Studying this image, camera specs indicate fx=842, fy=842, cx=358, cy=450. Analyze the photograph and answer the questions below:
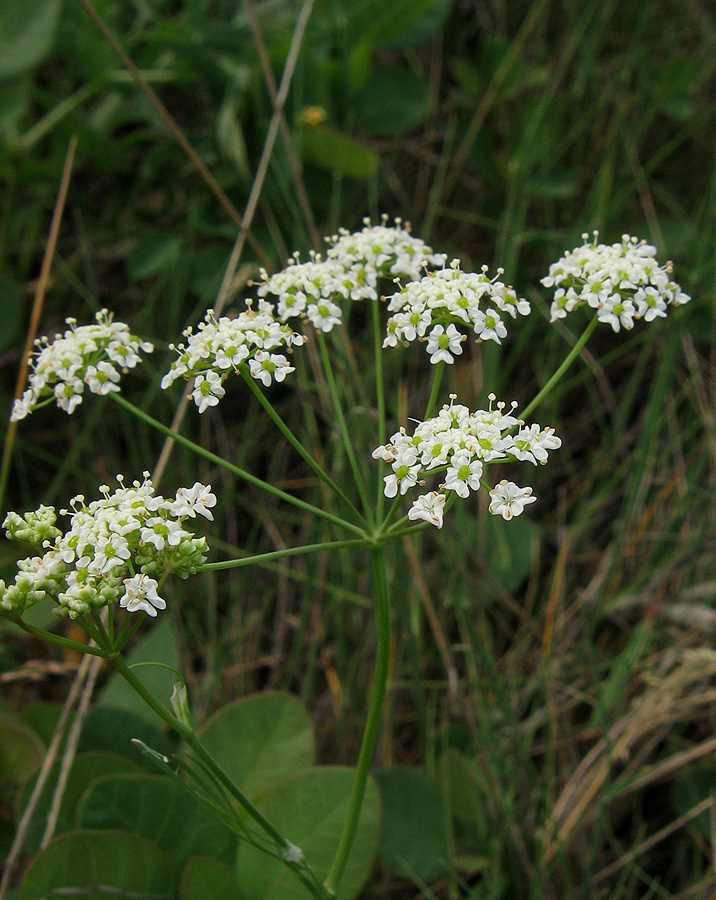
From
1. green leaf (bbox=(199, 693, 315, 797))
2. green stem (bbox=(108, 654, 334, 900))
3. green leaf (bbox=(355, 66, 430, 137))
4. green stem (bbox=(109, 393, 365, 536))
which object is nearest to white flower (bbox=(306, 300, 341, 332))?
green stem (bbox=(109, 393, 365, 536))

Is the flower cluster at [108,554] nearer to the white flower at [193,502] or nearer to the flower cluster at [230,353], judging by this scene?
the white flower at [193,502]

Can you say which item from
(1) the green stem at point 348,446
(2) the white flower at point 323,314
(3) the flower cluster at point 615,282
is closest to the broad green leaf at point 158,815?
(1) the green stem at point 348,446

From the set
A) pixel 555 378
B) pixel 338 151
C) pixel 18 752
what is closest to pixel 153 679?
pixel 18 752

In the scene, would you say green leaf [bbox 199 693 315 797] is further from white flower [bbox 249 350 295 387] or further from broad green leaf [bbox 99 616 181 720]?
white flower [bbox 249 350 295 387]

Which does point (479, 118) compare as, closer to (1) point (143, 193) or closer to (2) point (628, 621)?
(1) point (143, 193)

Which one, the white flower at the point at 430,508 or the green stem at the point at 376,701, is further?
the green stem at the point at 376,701

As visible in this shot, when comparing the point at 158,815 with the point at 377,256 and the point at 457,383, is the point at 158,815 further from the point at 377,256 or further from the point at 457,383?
the point at 457,383
